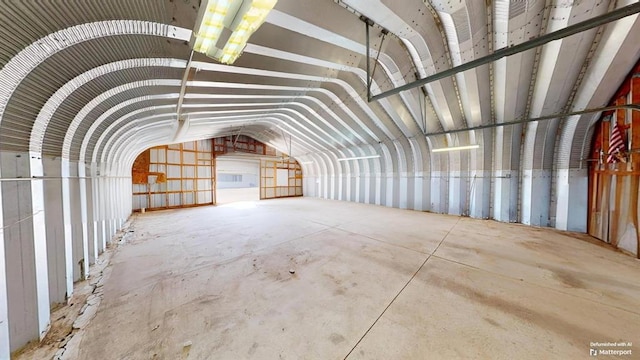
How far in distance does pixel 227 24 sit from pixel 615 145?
24.0ft

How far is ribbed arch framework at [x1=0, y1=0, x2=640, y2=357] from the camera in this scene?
1.88 meters

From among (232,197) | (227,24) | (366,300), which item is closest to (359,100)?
(227,24)

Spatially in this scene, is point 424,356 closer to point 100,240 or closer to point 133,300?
point 133,300

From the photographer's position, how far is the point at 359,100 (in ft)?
18.1

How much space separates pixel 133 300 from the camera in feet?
7.50

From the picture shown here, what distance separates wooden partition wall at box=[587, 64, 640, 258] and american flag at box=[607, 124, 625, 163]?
0.04m

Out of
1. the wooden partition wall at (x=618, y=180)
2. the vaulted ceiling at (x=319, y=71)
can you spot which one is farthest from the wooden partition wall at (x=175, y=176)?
the wooden partition wall at (x=618, y=180)

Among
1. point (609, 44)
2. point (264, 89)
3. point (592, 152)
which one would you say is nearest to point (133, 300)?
point (264, 89)

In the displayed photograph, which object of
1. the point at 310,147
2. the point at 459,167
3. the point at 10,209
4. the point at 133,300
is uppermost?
the point at 310,147

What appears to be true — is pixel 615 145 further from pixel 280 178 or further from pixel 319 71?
pixel 280 178

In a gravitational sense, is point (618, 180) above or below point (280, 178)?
above

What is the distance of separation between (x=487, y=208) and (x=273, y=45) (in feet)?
25.1
